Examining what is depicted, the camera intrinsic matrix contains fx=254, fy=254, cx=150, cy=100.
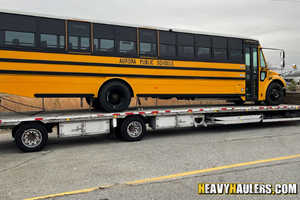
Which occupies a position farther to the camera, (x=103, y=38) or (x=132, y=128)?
(x=132, y=128)

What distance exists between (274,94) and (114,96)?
641cm

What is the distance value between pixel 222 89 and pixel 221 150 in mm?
3442

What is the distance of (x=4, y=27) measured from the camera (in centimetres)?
625

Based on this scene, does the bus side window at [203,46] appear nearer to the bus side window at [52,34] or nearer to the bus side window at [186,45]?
the bus side window at [186,45]

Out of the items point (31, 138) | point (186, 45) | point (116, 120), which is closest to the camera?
point (31, 138)

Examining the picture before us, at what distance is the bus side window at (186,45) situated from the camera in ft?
27.5

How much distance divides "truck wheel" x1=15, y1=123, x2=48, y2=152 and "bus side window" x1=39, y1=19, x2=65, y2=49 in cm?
213

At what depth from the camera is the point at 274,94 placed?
9945 millimetres

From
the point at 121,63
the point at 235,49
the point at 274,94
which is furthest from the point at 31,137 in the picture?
the point at 274,94

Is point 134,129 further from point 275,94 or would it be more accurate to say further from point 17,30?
point 275,94

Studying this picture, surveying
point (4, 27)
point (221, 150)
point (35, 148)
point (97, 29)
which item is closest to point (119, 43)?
point (97, 29)

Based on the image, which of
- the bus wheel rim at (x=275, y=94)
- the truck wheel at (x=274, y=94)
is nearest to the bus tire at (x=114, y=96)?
the truck wheel at (x=274, y=94)

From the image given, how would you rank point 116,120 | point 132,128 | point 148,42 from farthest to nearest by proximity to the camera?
point 148,42 → point 132,128 → point 116,120
